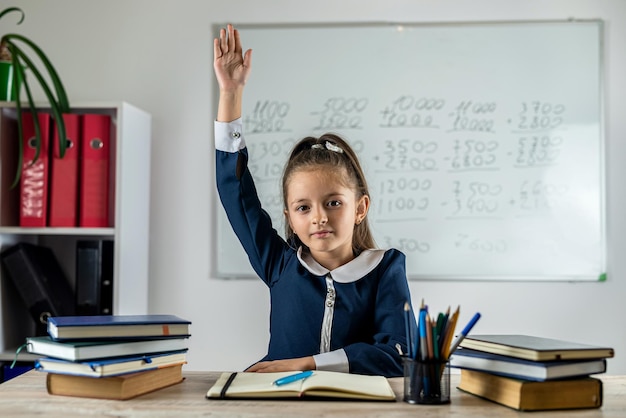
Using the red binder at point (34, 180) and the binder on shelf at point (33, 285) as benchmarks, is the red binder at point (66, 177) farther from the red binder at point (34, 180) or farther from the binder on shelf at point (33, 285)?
the binder on shelf at point (33, 285)

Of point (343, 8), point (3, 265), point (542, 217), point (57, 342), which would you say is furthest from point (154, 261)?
point (57, 342)

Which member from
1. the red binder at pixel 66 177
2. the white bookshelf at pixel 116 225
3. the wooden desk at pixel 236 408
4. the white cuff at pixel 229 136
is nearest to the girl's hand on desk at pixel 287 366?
the wooden desk at pixel 236 408

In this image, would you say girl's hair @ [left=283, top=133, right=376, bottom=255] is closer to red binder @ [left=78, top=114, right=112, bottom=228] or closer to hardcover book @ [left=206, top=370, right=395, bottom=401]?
hardcover book @ [left=206, top=370, right=395, bottom=401]

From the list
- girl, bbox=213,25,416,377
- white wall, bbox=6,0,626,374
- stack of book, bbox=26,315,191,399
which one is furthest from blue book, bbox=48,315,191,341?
white wall, bbox=6,0,626,374

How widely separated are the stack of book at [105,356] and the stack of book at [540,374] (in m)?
0.54

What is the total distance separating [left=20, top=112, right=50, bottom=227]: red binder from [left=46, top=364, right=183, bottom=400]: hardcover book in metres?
1.82

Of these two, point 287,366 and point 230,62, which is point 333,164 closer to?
point 230,62

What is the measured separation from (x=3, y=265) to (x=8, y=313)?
0.19m

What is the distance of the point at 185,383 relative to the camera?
55.8 inches

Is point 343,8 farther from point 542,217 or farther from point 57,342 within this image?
point 57,342

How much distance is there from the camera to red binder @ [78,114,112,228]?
3021mm

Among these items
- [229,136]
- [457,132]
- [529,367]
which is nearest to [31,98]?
[229,136]

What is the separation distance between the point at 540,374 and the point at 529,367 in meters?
0.02

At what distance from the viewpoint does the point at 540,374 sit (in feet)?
3.94
